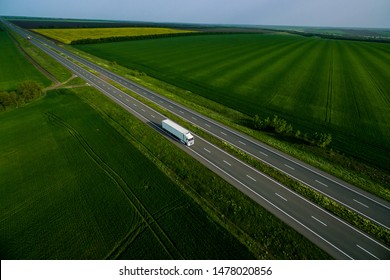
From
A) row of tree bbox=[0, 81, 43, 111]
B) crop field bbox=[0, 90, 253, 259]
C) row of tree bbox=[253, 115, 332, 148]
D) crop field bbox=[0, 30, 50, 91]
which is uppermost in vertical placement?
row of tree bbox=[253, 115, 332, 148]

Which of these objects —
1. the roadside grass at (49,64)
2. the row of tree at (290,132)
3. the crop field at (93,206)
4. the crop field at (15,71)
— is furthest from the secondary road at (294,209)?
the crop field at (15,71)

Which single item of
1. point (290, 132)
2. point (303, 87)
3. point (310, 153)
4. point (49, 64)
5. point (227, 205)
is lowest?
point (49, 64)

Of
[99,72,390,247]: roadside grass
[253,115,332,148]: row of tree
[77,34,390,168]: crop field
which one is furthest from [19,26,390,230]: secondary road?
[77,34,390,168]: crop field

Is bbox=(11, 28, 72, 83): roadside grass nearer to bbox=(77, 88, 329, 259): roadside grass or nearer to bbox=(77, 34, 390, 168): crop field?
bbox=(77, 34, 390, 168): crop field

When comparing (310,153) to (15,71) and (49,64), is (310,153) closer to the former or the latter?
(49,64)

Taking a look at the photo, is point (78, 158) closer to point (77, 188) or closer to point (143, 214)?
point (77, 188)

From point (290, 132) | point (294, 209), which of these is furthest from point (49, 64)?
point (294, 209)

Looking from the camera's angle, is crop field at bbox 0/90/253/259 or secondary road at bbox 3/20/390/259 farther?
crop field at bbox 0/90/253/259
